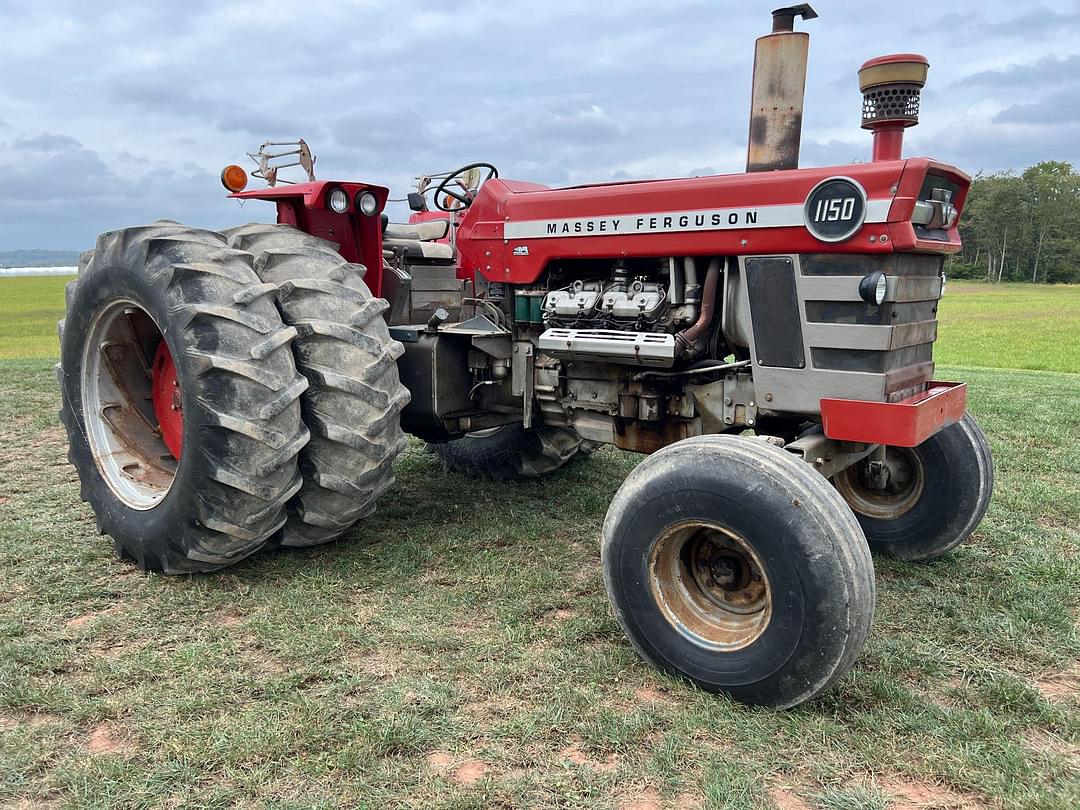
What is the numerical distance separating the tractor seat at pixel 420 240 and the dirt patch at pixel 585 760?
327 centimetres

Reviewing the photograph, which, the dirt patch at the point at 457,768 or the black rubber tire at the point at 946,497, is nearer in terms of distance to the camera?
the dirt patch at the point at 457,768

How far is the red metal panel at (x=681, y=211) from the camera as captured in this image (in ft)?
9.28

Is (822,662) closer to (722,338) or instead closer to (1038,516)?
(722,338)

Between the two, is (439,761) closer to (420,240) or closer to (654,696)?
(654,696)

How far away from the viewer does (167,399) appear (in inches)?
163

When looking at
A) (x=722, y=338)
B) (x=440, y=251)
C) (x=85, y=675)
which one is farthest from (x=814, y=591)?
(x=440, y=251)

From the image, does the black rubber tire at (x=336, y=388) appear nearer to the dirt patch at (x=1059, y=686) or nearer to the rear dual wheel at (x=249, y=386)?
the rear dual wheel at (x=249, y=386)

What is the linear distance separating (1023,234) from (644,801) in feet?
219

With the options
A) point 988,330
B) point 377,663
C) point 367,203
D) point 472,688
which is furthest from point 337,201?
point 988,330

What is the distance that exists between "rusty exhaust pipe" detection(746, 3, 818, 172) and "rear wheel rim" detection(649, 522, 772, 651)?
1521 millimetres

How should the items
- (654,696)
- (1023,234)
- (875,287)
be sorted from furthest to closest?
(1023,234), (875,287), (654,696)

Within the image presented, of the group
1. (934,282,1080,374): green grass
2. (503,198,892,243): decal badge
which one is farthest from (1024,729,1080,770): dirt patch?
(934,282,1080,374): green grass

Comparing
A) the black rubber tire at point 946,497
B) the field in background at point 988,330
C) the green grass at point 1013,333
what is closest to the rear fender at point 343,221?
the black rubber tire at point 946,497

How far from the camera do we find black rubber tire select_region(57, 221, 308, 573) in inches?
129
